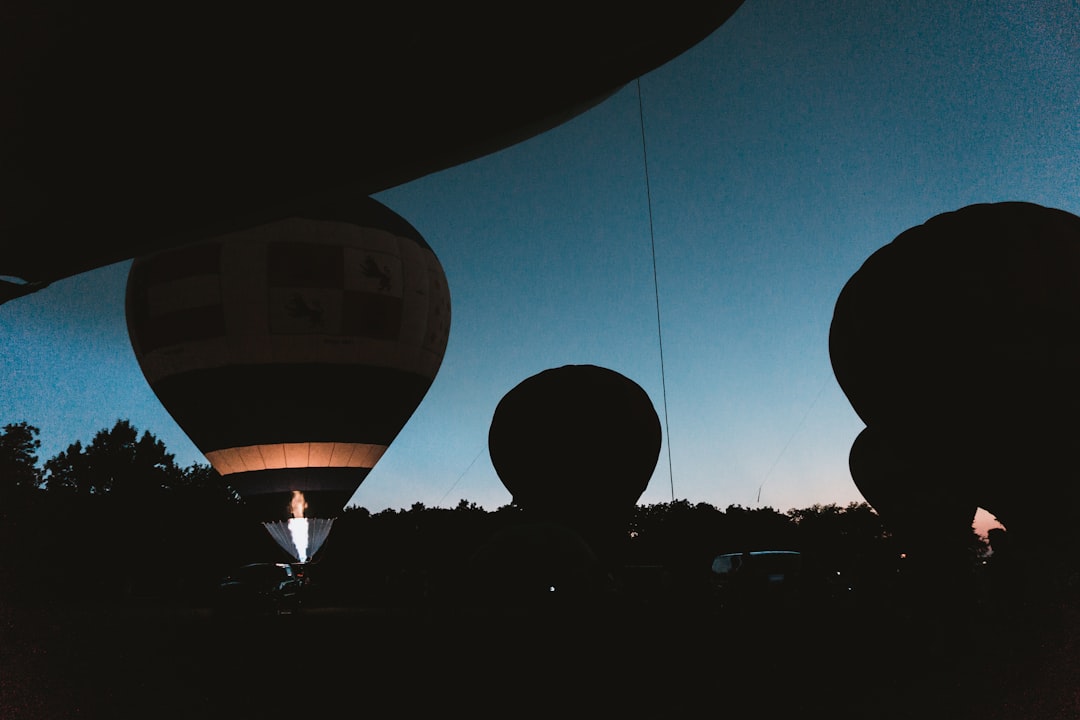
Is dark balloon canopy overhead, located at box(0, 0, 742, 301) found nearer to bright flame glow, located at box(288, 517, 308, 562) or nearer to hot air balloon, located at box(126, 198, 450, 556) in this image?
hot air balloon, located at box(126, 198, 450, 556)

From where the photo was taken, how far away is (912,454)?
1594 centimetres

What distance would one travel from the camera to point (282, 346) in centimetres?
2031

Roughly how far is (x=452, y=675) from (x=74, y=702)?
144 inches

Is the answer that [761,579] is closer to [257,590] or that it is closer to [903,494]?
[257,590]

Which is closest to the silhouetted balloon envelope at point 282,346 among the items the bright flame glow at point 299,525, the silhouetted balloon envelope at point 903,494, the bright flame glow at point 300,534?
the bright flame glow at point 299,525

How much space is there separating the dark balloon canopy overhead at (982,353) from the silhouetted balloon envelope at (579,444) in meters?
8.29

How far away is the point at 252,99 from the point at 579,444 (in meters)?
18.7

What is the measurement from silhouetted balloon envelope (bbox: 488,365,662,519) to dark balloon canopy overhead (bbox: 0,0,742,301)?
17.7 metres

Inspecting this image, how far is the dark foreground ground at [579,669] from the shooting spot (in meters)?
7.22

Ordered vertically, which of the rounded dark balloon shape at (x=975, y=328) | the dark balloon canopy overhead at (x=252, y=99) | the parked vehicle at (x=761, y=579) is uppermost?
the rounded dark balloon shape at (x=975, y=328)

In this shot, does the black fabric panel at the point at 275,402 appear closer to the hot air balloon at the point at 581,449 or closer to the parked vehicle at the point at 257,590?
the parked vehicle at the point at 257,590

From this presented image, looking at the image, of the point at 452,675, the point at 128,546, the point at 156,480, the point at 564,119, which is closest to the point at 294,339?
the point at 452,675

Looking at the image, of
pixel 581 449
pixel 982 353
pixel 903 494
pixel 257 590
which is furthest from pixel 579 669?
pixel 903 494

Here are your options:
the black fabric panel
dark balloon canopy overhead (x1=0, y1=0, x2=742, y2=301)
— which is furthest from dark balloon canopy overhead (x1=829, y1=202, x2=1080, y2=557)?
the black fabric panel
